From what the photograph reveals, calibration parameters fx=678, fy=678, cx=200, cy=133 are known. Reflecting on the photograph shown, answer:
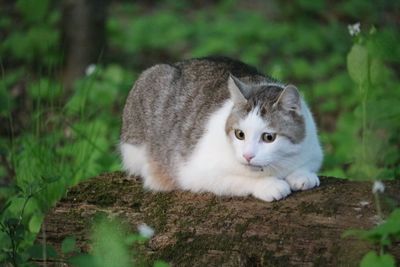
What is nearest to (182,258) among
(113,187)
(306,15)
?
(113,187)

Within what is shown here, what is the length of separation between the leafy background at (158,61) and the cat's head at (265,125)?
1.30 ft

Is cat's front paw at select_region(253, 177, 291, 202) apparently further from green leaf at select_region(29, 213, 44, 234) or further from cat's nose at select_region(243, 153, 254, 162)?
green leaf at select_region(29, 213, 44, 234)

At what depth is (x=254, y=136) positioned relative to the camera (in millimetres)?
3512

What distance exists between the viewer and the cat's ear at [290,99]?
353cm

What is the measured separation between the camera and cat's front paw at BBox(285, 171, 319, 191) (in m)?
3.48

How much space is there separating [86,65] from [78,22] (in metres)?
0.49

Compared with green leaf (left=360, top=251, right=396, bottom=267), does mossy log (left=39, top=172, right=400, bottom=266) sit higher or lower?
lower

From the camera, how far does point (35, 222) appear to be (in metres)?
4.22

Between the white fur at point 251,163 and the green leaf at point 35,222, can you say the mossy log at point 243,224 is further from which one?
the green leaf at point 35,222

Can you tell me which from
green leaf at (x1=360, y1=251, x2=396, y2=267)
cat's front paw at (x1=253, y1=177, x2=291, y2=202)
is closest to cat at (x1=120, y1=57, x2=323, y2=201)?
cat's front paw at (x1=253, y1=177, x2=291, y2=202)

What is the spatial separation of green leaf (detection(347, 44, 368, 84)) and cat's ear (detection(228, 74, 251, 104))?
0.61 metres

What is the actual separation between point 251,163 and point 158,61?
566cm

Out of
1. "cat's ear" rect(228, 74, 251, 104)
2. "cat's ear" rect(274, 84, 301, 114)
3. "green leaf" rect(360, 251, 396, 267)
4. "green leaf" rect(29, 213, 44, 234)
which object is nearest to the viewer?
"green leaf" rect(360, 251, 396, 267)

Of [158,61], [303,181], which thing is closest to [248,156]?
[303,181]
